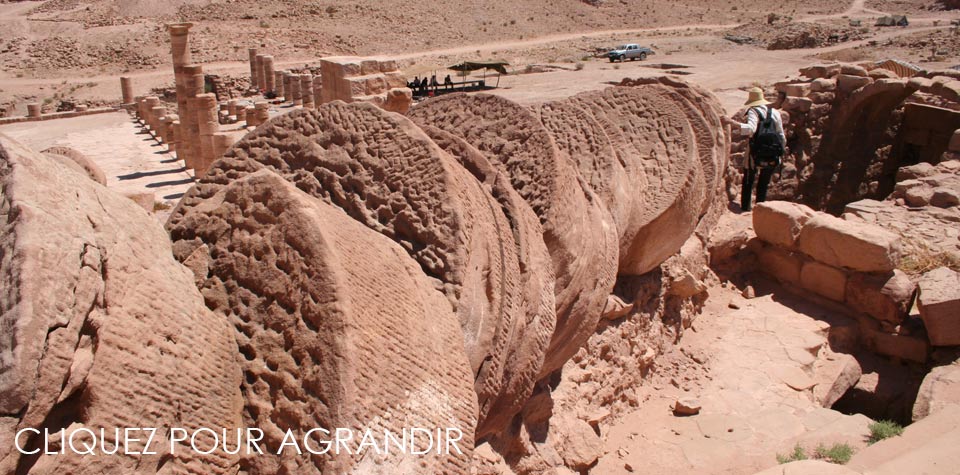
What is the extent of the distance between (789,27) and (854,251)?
29.2 meters

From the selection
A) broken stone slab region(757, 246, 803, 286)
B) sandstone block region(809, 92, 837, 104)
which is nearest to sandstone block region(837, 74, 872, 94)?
sandstone block region(809, 92, 837, 104)

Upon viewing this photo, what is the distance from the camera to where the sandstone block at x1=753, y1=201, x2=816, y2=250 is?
755 centimetres

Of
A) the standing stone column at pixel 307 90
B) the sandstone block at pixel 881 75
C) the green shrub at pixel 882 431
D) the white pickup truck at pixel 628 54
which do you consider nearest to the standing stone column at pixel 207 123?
the standing stone column at pixel 307 90

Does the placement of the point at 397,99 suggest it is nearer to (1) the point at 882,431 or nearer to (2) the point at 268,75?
(1) the point at 882,431

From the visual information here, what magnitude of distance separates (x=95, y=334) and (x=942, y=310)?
644 cm

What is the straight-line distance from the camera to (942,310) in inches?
246

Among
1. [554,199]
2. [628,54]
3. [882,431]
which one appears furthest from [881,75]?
[628,54]

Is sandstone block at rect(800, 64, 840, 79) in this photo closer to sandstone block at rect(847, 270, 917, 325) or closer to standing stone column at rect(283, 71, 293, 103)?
sandstone block at rect(847, 270, 917, 325)

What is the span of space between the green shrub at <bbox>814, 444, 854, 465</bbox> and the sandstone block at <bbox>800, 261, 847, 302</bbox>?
2664 millimetres

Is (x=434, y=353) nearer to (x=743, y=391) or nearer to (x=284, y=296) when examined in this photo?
(x=284, y=296)

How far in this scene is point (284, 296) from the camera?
2.48 metres

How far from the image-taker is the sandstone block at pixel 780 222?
7.55 m

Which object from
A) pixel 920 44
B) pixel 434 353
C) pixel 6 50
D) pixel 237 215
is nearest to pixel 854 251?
pixel 434 353

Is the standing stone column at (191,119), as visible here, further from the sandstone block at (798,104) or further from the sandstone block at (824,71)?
the sandstone block at (824,71)
